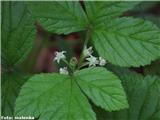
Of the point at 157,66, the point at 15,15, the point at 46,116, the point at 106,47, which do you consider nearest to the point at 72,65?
the point at 106,47

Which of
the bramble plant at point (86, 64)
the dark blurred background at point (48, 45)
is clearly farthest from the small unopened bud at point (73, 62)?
the dark blurred background at point (48, 45)

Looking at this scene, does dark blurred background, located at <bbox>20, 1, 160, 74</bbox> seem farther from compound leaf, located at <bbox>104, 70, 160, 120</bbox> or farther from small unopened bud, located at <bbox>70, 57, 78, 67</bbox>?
small unopened bud, located at <bbox>70, 57, 78, 67</bbox>

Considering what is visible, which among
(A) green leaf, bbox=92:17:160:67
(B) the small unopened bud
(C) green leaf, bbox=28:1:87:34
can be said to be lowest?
(B) the small unopened bud

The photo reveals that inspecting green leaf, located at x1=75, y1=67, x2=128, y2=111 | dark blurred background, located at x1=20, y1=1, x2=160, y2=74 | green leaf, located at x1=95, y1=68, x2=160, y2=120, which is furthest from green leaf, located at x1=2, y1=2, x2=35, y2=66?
dark blurred background, located at x1=20, y1=1, x2=160, y2=74

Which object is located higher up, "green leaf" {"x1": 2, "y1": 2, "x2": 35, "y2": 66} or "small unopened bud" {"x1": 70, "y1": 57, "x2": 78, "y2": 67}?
"green leaf" {"x1": 2, "y1": 2, "x2": 35, "y2": 66}

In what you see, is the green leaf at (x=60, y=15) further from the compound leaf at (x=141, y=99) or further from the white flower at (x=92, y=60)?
the compound leaf at (x=141, y=99)

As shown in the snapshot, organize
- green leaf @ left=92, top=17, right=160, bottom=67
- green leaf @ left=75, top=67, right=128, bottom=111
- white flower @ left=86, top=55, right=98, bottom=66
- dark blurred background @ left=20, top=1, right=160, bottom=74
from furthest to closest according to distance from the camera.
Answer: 1. dark blurred background @ left=20, top=1, right=160, bottom=74
2. white flower @ left=86, top=55, right=98, bottom=66
3. green leaf @ left=92, top=17, right=160, bottom=67
4. green leaf @ left=75, top=67, right=128, bottom=111
